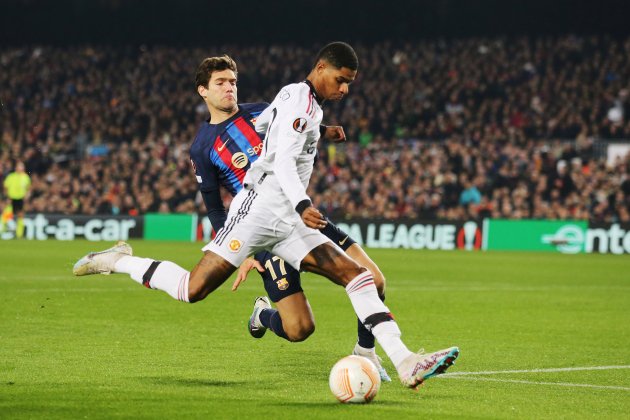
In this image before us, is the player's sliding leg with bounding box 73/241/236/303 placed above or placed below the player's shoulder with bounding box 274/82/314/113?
below

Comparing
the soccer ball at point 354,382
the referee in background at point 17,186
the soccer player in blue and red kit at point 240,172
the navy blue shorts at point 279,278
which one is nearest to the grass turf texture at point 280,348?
the soccer ball at point 354,382

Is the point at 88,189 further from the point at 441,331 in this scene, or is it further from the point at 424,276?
the point at 441,331

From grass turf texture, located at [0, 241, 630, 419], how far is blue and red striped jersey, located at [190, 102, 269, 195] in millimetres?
1416

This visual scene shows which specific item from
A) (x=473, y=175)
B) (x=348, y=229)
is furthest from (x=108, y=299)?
(x=473, y=175)

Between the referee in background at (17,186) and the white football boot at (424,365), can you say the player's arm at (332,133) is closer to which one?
the white football boot at (424,365)

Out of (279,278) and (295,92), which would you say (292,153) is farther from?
(279,278)

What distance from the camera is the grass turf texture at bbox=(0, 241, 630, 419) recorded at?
21.6 ft

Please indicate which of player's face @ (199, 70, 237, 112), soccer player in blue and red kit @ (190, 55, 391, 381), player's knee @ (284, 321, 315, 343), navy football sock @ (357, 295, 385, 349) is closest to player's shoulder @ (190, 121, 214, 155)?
soccer player in blue and red kit @ (190, 55, 391, 381)

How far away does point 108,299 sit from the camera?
14.0 m

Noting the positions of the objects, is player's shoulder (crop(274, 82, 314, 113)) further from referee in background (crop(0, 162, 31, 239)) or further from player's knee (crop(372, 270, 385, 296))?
referee in background (crop(0, 162, 31, 239))

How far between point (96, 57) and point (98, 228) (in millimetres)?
13328

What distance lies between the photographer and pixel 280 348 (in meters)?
9.61

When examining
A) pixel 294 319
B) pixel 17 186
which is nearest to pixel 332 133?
pixel 294 319

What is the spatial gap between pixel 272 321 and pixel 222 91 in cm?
175
